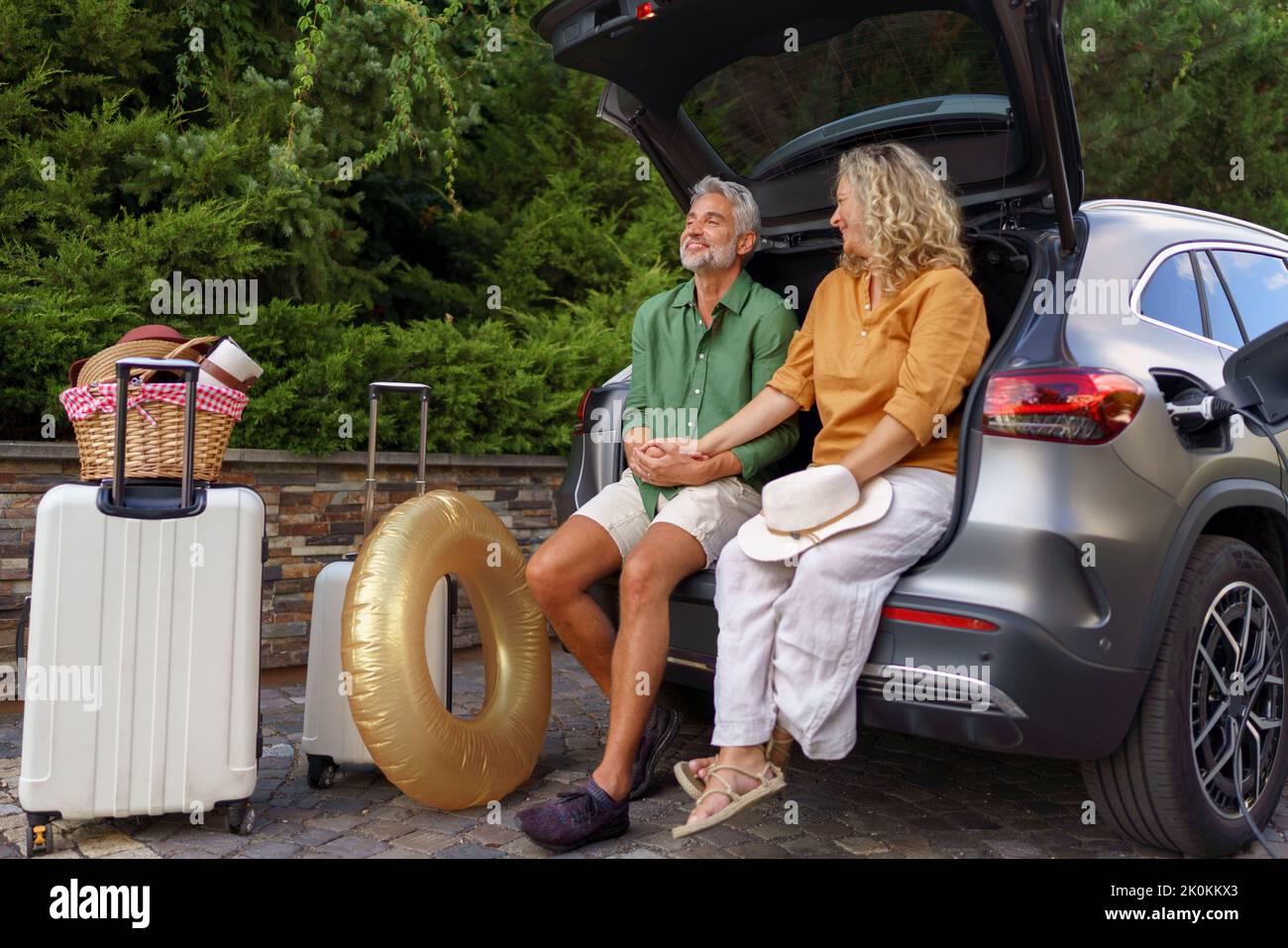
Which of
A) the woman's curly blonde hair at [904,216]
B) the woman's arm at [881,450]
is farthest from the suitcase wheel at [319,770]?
the woman's curly blonde hair at [904,216]

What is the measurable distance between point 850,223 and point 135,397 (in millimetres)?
1923

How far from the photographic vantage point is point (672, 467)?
10.9 feet

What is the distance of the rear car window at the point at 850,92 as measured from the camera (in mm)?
3174

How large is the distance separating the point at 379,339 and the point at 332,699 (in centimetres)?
231

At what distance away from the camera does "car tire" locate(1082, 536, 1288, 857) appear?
107 inches

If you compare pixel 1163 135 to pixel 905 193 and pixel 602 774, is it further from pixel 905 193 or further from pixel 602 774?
pixel 602 774

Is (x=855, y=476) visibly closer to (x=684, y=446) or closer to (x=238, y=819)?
(x=684, y=446)

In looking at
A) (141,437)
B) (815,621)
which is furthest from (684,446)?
(141,437)

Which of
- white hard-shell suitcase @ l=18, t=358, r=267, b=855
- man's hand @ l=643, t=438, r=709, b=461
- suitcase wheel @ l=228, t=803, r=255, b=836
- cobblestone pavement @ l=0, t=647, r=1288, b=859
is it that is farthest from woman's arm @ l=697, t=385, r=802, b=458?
suitcase wheel @ l=228, t=803, r=255, b=836

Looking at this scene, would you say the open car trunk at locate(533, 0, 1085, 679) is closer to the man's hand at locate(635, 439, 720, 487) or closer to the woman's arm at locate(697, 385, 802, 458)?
the man's hand at locate(635, 439, 720, 487)

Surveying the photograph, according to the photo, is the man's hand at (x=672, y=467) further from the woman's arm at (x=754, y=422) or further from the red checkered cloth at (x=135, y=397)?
the red checkered cloth at (x=135, y=397)

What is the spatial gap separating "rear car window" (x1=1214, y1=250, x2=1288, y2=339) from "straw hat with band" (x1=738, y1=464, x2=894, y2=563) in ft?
4.26

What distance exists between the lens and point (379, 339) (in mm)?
5348

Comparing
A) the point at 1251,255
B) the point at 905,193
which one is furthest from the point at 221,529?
the point at 1251,255
